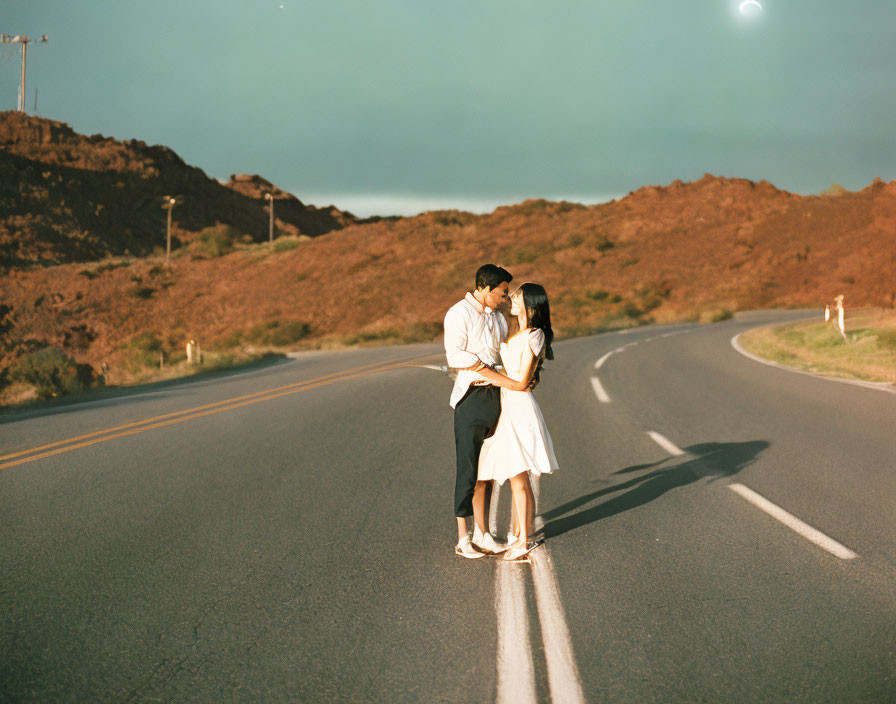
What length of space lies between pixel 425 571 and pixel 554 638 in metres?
1.16

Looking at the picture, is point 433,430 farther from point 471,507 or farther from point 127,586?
point 127,586

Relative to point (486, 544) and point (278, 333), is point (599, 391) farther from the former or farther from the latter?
point (278, 333)

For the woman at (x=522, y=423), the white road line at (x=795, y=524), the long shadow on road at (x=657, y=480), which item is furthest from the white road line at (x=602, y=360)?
the woman at (x=522, y=423)

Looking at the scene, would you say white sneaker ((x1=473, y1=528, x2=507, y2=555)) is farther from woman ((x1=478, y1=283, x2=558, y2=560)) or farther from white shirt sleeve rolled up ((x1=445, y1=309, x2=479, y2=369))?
white shirt sleeve rolled up ((x1=445, y1=309, x2=479, y2=369))

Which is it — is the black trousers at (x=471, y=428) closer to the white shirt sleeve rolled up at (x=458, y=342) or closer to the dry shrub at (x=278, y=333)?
the white shirt sleeve rolled up at (x=458, y=342)

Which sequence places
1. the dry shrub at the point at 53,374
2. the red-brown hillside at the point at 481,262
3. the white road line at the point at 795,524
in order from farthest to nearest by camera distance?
1. the red-brown hillside at the point at 481,262
2. the dry shrub at the point at 53,374
3. the white road line at the point at 795,524

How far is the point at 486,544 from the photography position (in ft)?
16.5

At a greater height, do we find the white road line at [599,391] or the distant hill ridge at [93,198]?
the distant hill ridge at [93,198]

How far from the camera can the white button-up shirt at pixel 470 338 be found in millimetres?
4660

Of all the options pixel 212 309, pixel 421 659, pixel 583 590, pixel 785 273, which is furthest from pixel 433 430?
pixel 785 273

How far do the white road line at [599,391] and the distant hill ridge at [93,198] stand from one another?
6097cm

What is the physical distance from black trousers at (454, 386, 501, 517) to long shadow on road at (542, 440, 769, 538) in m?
0.87

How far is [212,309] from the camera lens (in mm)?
56688

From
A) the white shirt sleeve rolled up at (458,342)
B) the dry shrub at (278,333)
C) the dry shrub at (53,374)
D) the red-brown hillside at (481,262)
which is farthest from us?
the red-brown hillside at (481,262)
